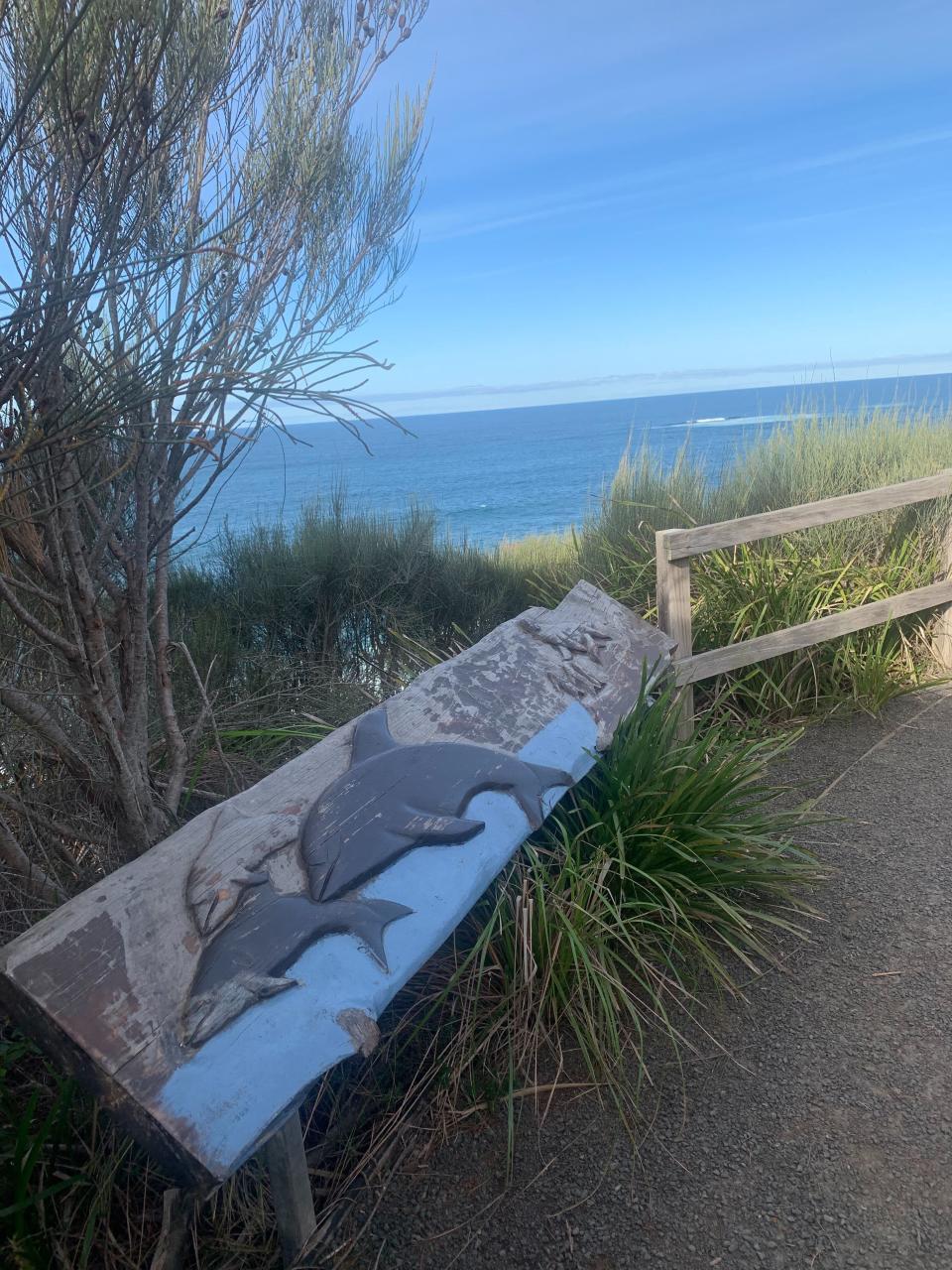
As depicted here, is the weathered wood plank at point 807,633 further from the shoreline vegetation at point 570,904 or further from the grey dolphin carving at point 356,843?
the grey dolphin carving at point 356,843

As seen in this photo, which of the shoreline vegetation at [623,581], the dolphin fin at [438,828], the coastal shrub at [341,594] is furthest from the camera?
the coastal shrub at [341,594]

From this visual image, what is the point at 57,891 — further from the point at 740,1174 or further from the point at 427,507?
the point at 427,507

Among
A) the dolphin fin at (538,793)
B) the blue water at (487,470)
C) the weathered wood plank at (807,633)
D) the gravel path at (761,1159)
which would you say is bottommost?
the blue water at (487,470)

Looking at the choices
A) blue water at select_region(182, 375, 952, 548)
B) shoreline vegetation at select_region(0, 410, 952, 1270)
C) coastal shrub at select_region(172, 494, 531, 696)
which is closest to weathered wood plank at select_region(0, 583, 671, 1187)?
shoreline vegetation at select_region(0, 410, 952, 1270)

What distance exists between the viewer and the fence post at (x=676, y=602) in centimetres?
431

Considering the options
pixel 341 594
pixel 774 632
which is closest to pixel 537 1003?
pixel 774 632

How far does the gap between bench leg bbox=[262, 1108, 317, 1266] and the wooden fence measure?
2.46m

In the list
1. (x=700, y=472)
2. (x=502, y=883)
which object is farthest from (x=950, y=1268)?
(x=700, y=472)

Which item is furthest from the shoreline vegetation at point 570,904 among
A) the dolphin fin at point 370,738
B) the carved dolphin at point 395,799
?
the dolphin fin at point 370,738

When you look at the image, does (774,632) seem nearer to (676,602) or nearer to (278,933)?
(676,602)

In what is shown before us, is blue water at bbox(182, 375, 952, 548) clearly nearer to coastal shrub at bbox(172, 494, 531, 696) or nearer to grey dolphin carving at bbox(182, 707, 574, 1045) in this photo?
coastal shrub at bbox(172, 494, 531, 696)

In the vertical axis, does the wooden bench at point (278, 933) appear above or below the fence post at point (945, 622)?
above

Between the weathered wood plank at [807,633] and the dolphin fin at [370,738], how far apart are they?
1861 mm

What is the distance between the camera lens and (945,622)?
5488 mm
